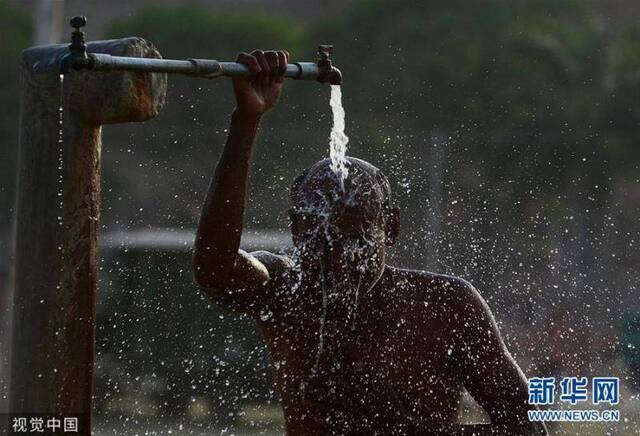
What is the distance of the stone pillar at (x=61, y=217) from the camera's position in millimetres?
3449

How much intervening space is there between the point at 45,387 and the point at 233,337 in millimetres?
4187

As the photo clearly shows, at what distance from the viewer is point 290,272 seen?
378 centimetres

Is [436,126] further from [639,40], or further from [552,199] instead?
[639,40]

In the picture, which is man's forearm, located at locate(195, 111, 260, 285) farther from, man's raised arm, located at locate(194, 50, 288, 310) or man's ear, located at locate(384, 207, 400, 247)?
man's ear, located at locate(384, 207, 400, 247)

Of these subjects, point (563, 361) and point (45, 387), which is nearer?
point (45, 387)

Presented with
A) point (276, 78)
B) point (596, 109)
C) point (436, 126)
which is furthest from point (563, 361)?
point (596, 109)

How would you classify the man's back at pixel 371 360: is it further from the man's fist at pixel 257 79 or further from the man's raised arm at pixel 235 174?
the man's fist at pixel 257 79

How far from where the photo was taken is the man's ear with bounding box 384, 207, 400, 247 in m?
3.81

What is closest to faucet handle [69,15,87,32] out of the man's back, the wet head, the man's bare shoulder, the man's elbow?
the man's elbow

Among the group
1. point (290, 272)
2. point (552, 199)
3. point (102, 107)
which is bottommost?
point (552, 199)

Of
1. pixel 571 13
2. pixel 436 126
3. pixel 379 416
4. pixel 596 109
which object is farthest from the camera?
pixel 571 13

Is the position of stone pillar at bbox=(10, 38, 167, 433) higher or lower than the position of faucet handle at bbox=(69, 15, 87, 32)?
lower

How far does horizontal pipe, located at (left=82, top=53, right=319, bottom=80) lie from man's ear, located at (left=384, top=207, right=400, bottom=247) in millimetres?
504

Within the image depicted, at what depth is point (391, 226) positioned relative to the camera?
150 inches
